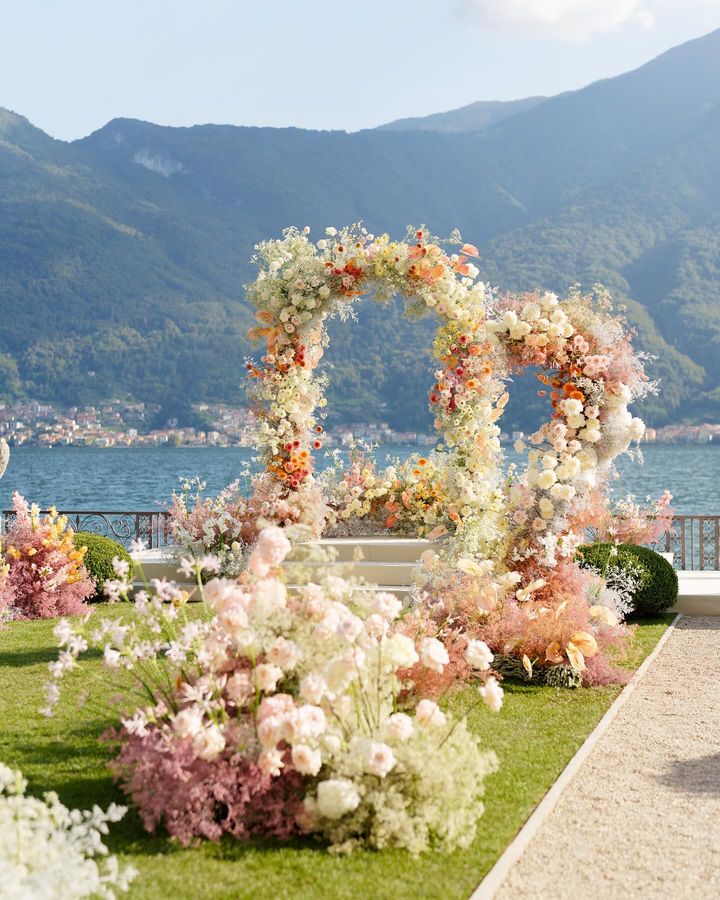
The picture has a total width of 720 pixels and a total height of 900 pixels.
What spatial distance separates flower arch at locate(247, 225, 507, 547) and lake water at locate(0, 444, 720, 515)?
24.1 meters

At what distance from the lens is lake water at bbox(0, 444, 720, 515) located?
137ft

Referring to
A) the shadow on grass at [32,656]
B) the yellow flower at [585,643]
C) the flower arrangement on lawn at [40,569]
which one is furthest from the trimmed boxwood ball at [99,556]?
the yellow flower at [585,643]

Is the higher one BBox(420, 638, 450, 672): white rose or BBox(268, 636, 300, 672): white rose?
BBox(268, 636, 300, 672): white rose

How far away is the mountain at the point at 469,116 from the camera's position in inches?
4426

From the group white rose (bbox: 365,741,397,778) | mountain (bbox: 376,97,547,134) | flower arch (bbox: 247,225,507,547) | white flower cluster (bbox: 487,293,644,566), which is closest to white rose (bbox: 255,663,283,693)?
white rose (bbox: 365,741,397,778)

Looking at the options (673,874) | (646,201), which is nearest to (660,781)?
(673,874)

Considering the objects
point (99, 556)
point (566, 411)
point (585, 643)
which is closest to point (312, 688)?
point (585, 643)

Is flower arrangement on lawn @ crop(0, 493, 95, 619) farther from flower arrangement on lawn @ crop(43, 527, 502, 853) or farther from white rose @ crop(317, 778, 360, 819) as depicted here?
white rose @ crop(317, 778, 360, 819)

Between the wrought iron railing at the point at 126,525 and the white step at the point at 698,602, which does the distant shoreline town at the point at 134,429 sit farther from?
the white step at the point at 698,602

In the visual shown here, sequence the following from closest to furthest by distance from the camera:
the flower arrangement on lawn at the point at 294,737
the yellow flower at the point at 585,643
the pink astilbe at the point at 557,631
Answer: the flower arrangement on lawn at the point at 294,737
the yellow flower at the point at 585,643
the pink astilbe at the point at 557,631

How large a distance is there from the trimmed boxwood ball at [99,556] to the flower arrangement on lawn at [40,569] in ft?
1.15

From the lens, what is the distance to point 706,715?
7086 millimetres

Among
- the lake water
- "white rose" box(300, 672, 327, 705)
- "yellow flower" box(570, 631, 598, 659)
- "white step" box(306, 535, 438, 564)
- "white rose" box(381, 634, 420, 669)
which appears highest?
"white rose" box(381, 634, 420, 669)

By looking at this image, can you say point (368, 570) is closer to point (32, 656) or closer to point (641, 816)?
point (32, 656)
